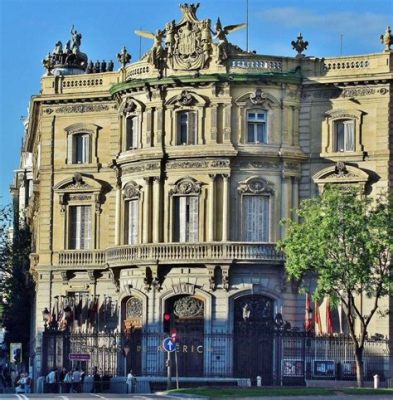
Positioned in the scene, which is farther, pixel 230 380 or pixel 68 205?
pixel 68 205

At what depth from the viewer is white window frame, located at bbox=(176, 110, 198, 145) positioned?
326ft

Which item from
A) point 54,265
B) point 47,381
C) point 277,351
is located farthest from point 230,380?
point 54,265

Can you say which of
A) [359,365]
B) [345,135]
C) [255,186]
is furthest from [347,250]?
[345,135]

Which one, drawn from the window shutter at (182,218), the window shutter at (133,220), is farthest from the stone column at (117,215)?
the window shutter at (182,218)

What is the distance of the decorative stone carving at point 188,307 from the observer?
98.3 m

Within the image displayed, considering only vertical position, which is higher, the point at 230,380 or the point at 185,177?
the point at 185,177

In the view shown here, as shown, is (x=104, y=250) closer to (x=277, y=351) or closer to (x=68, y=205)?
(x=68, y=205)

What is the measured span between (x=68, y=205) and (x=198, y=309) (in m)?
10.6

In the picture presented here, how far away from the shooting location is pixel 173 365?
96.8 meters

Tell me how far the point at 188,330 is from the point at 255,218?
22.0 feet

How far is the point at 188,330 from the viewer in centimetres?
9806

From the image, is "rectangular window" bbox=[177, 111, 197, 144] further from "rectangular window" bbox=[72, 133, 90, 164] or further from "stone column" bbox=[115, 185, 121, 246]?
"rectangular window" bbox=[72, 133, 90, 164]

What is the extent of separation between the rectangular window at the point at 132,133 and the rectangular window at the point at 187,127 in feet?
9.04

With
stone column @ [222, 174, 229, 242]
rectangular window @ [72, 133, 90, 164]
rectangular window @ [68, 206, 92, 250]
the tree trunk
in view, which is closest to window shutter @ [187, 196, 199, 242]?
stone column @ [222, 174, 229, 242]
